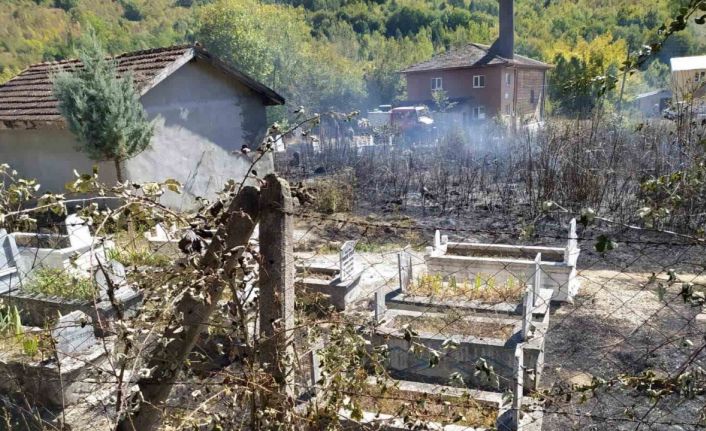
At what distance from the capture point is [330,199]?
10.3 m

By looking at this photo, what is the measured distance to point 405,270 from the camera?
573 cm

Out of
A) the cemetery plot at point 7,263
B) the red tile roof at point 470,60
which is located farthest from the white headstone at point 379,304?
the red tile roof at point 470,60

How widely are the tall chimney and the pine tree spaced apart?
2335 cm

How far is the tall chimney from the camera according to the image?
26922 mm

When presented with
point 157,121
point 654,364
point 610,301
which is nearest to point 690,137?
point 610,301

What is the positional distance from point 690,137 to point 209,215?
7676 millimetres

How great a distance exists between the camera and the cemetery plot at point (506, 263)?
5707 millimetres

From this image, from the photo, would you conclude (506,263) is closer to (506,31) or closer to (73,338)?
(73,338)

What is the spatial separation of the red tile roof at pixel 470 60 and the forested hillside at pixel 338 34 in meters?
2.64

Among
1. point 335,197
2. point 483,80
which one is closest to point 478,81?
point 483,80

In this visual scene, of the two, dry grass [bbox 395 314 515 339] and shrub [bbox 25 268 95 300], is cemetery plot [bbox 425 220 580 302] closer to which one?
dry grass [bbox 395 314 515 339]

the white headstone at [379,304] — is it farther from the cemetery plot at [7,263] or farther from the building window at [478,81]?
the building window at [478,81]

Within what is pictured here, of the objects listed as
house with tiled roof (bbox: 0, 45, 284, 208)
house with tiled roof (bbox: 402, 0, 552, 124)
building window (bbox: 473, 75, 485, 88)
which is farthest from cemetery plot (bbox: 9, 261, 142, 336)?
building window (bbox: 473, 75, 485, 88)

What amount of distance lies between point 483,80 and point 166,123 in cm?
2536
